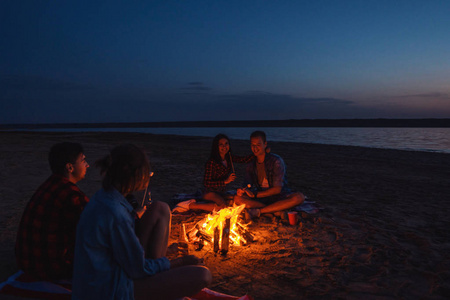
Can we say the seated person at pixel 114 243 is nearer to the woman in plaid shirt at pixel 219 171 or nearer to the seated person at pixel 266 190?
the seated person at pixel 266 190

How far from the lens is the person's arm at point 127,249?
72.9 inches

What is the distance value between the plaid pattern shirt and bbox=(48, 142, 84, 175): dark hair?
3.5 inches

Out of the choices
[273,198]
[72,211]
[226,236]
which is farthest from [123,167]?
[273,198]

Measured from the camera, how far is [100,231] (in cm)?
184

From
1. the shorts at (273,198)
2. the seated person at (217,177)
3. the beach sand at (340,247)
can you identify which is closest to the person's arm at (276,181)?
the shorts at (273,198)

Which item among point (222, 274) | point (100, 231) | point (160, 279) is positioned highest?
point (100, 231)

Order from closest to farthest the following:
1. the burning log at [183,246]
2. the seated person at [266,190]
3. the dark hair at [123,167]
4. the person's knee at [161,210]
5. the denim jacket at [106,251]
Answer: the denim jacket at [106,251], the dark hair at [123,167], the person's knee at [161,210], the burning log at [183,246], the seated person at [266,190]

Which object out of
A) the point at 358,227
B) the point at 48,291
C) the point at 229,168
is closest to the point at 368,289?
the point at 358,227

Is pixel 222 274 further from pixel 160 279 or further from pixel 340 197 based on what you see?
pixel 340 197

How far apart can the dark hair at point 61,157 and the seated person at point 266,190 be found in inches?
136

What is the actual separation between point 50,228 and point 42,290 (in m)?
0.73

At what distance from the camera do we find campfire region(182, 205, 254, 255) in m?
4.04

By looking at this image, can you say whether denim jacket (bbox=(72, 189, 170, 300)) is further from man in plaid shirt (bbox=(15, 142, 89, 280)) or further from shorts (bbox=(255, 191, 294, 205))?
shorts (bbox=(255, 191, 294, 205))

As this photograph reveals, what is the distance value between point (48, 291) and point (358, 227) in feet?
15.3
